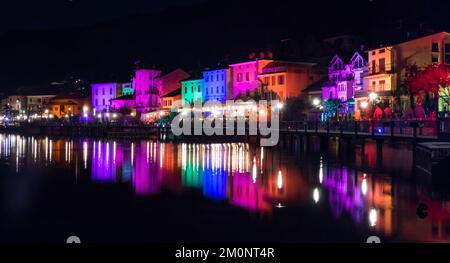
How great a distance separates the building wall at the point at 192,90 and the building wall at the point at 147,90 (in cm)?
718

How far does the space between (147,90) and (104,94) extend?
16.8m

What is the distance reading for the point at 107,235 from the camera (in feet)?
62.3

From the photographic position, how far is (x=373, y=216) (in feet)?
70.1

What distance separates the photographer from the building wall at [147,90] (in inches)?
3693

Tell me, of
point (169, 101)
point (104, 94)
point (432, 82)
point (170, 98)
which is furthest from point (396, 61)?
point (104, 94)

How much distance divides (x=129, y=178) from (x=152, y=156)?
14210 mm

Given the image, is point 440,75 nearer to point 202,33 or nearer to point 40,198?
point 40,198

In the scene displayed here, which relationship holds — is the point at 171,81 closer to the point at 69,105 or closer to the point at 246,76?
the point at 246,76

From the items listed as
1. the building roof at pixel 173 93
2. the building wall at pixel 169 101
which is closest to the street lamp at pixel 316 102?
the building wall at pixel 169 101

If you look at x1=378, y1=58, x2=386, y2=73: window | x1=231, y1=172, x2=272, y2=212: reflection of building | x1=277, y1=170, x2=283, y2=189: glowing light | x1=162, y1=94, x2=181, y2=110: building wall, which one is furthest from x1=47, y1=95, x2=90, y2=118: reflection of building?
x1=231, y1=172, x2=272, y2=212: reflection of building

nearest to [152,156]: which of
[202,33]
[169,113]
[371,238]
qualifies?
[371,238]

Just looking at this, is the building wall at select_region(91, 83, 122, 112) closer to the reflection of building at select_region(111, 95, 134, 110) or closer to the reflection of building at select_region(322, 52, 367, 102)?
the reflection of building at select_region(111, 95, 134, 110)

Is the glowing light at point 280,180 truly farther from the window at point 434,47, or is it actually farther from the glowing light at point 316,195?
the window at point 434,47

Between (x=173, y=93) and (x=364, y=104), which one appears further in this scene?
(x=173, y=93)
